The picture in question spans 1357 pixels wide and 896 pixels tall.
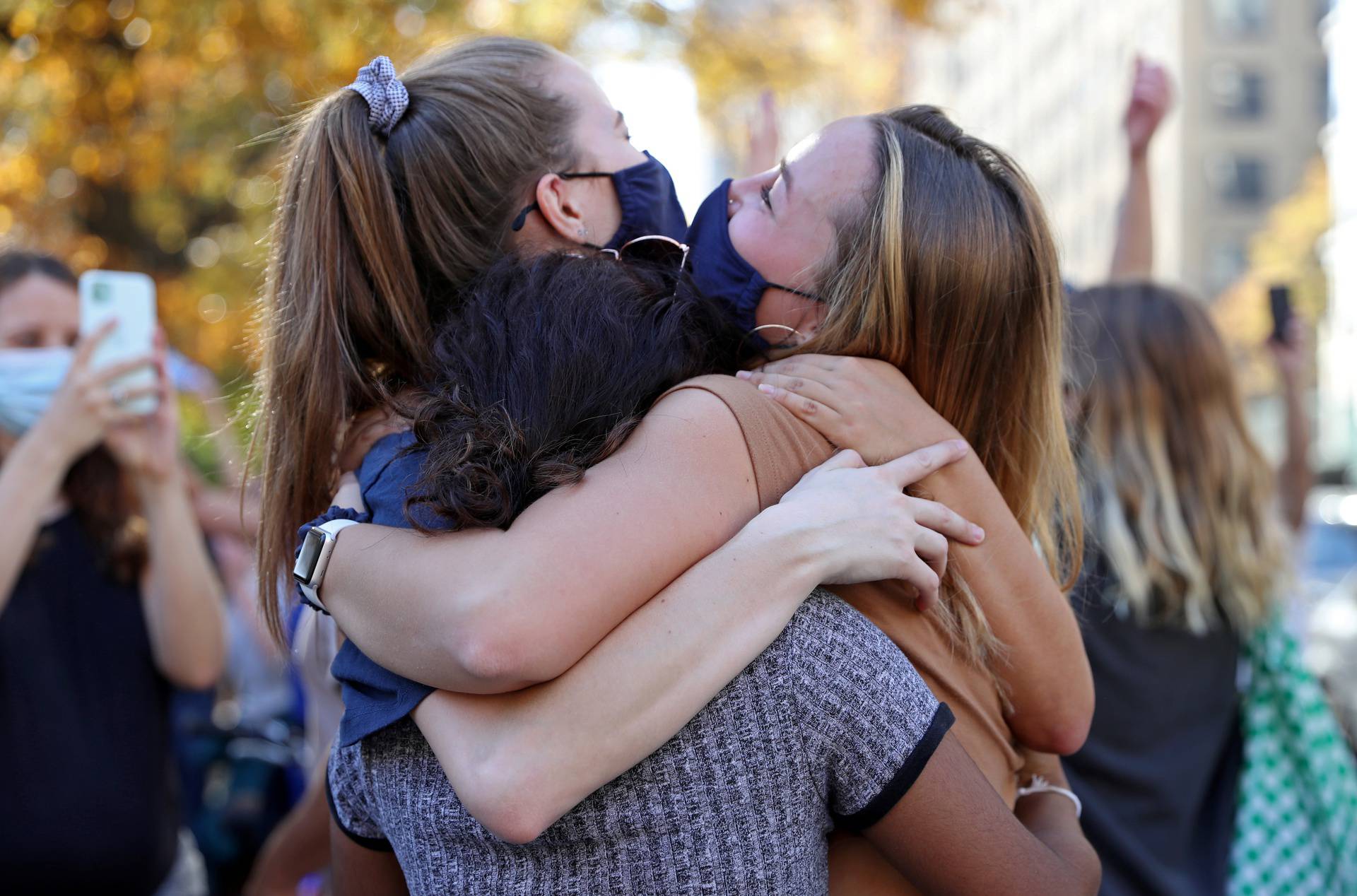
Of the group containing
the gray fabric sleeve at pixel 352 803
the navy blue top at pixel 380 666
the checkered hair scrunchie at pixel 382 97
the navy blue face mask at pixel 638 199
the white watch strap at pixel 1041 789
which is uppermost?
the checkered hair scrunchie at pixel 382 97

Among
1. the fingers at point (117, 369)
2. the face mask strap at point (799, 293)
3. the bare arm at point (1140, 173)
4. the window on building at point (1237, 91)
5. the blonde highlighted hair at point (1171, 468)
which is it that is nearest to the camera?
the face mask strap at point (799, 293)

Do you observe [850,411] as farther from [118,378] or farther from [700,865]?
[118,378]

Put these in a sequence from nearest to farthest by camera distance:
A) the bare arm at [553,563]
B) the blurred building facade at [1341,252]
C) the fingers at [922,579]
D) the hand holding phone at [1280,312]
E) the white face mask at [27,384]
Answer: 1. the bare arm at [553,563]
2. the fingers at [922,579]
3. the white face mask at [27,384]
4. the hand holding phone at [1280,312]
5. the blurred building facade at [1341,252]

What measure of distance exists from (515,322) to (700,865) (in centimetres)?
80

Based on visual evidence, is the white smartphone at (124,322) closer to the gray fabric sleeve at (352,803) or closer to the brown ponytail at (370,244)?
the brown ponytail at (370,244)

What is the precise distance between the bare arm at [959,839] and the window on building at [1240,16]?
54219mm

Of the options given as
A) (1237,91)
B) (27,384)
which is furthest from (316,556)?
(1237,91)

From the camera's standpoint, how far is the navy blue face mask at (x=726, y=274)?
2025mm

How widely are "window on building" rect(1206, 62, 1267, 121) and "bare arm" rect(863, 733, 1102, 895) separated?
54.3 m

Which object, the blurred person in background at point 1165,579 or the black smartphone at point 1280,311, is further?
the black smartphone at point 1280,311

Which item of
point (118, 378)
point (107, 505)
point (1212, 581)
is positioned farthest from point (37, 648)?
point (1212, 581)

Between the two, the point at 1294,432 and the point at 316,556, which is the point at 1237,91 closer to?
the point at 1294,432

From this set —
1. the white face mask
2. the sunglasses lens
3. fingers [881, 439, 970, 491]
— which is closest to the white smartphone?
the white face mask

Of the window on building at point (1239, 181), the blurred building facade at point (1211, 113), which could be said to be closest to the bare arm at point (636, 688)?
A: the blurred building facade at point (1211, 113)
